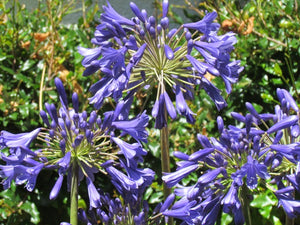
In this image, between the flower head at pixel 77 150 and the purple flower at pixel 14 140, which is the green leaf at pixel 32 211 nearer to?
the flower head at pixel 77 150

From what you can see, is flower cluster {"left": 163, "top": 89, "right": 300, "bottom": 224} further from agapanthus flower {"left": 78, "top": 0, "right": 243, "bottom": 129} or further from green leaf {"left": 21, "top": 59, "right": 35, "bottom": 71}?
green leaf {"left": 21, "top": 59, "right": 35, "bottom": 71}

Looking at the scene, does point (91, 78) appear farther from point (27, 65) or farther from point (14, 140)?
point (14, 140)

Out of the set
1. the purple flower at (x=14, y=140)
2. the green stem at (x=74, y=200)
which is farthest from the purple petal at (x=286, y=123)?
the purple flower at (x=14, y=140)

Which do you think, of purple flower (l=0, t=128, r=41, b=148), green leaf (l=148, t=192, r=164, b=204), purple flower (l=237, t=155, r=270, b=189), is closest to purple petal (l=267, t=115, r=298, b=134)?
purple flower (l=237, t=155, r=270, b=189)

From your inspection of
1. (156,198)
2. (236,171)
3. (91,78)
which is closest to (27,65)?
(91,78)

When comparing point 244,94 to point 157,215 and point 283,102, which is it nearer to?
point 283,102

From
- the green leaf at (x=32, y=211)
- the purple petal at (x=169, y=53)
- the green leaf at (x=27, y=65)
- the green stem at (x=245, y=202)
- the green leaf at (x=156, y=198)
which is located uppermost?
the purple petal at (x=169, y=53)

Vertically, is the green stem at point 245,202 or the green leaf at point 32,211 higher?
the green stem at point 245,202
